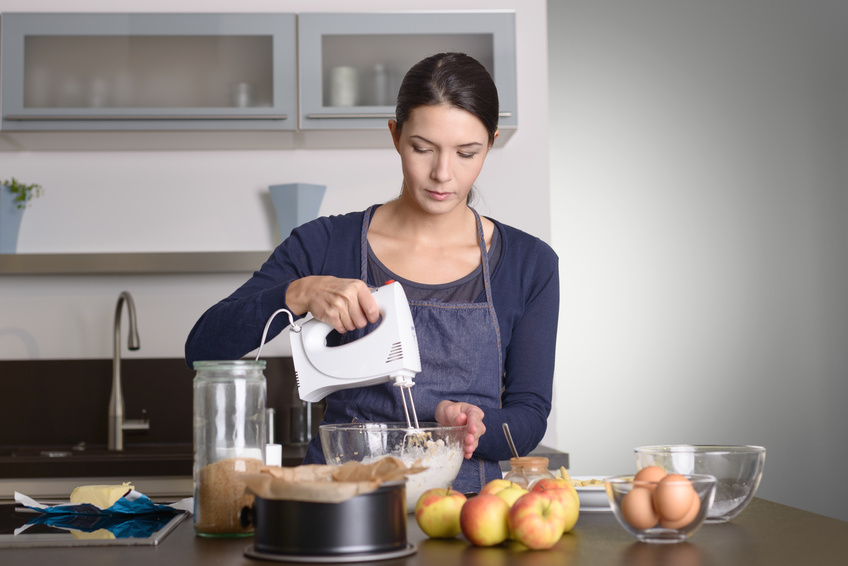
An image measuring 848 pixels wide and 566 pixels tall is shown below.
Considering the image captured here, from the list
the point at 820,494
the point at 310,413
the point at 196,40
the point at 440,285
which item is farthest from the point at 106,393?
the point at 820,494

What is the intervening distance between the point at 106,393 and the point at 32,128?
0.95 metres

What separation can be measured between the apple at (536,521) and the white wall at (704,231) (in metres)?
3.02

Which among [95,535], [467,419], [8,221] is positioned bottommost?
[95,535]

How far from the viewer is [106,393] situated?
10.0 feet

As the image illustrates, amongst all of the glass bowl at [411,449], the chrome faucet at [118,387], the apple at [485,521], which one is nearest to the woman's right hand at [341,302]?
the glass bowl at [411,449]

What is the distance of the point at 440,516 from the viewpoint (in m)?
0.99

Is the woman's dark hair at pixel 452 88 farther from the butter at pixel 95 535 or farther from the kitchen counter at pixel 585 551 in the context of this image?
the butter at pixel 95 535

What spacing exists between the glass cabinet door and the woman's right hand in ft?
5.33

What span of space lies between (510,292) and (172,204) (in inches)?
70.3

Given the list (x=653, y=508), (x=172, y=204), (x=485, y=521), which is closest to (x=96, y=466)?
(x=172, y=204)

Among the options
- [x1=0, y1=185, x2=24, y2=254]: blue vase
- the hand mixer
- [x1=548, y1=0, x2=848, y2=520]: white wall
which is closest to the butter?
the hand mixer

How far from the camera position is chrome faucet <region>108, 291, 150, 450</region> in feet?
9.45

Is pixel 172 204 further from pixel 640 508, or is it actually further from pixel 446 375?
pixel 640 508

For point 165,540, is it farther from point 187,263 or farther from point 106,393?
point 106,393
